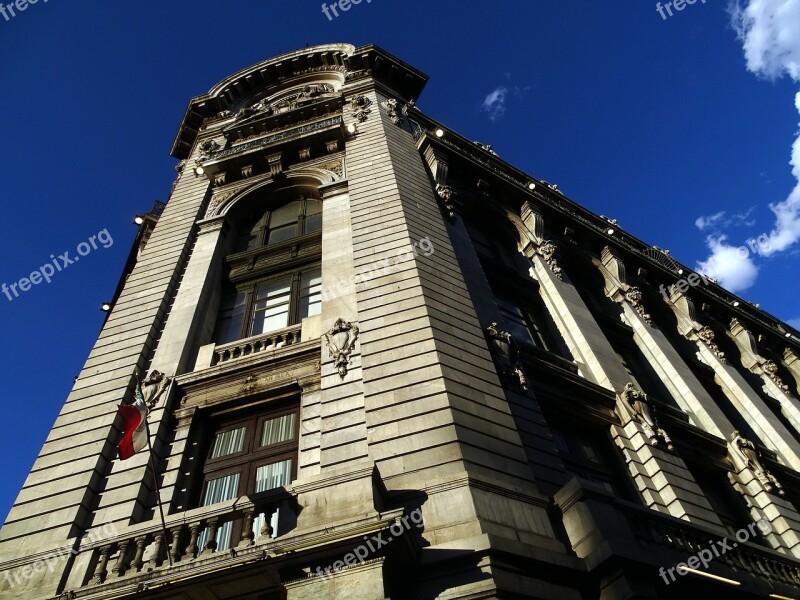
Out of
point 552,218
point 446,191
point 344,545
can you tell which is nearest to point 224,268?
point 446,191

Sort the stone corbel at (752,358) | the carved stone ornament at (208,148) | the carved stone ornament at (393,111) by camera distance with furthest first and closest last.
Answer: the stone corbel at (752,358) < the carved stone ornament at (208,148) < the carved stone ornament at (393,111)

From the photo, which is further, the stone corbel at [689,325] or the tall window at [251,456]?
the stone corbel at [689,325]

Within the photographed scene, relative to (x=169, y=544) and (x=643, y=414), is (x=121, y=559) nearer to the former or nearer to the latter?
(x=169, y=544)

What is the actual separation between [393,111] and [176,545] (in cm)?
2140

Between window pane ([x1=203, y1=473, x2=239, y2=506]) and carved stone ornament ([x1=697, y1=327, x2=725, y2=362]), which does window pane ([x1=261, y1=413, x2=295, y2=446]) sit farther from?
carved stone ornament ([x1=697, y1=327, x2=725, y2=362])

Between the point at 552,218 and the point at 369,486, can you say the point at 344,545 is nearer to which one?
the point at 369,486

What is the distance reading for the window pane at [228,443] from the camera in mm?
→ 13398

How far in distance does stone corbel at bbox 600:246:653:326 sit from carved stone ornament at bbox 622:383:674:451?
301 inches

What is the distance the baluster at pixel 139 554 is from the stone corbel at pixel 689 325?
75.6 ft

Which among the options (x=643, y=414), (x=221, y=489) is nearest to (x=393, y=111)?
(x=643, y=414)

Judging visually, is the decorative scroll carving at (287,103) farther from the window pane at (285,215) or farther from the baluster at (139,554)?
the baluster at (139,554)

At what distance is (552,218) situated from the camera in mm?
27750

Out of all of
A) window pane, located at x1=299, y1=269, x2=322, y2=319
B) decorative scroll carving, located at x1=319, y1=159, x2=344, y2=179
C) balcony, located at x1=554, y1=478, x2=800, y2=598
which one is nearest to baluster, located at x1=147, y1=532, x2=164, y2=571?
balcony, located at x1=554, y1=478, x2=800, y2=598

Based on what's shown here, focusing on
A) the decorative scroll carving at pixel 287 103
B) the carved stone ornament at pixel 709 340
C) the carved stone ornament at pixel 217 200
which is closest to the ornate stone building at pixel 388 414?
the carved stone ornament at pixel 217 200
